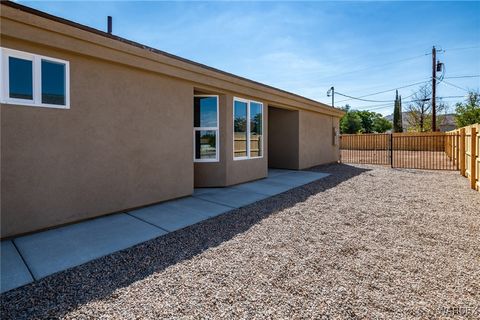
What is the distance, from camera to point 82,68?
4770mm

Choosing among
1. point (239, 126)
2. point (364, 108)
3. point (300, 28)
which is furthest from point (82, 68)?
point (364, 108)

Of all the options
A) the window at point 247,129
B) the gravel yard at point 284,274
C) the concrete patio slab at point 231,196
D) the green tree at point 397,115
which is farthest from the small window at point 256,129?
the green tree at point 397,115

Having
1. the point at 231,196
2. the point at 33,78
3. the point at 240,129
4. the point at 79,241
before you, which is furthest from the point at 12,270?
the point at 240,129

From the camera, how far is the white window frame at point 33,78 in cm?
390

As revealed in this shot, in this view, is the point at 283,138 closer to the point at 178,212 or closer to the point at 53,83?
the point at 178,212

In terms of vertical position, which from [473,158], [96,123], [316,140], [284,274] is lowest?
[284,274]

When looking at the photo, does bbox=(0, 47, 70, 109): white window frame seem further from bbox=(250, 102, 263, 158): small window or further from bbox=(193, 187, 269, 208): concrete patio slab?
bbox=(250, 102, 263, 158): small window

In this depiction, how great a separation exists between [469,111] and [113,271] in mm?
30442

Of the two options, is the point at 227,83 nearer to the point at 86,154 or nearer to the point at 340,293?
the point at 86,154

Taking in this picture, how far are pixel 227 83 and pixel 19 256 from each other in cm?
595

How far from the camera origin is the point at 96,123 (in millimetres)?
4992

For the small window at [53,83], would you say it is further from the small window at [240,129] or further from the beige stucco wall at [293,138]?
the beige stucco wall at [293,138]

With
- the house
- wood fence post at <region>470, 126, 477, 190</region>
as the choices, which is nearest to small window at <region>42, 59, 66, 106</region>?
the house

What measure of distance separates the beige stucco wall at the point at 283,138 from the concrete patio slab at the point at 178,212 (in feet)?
21.9
